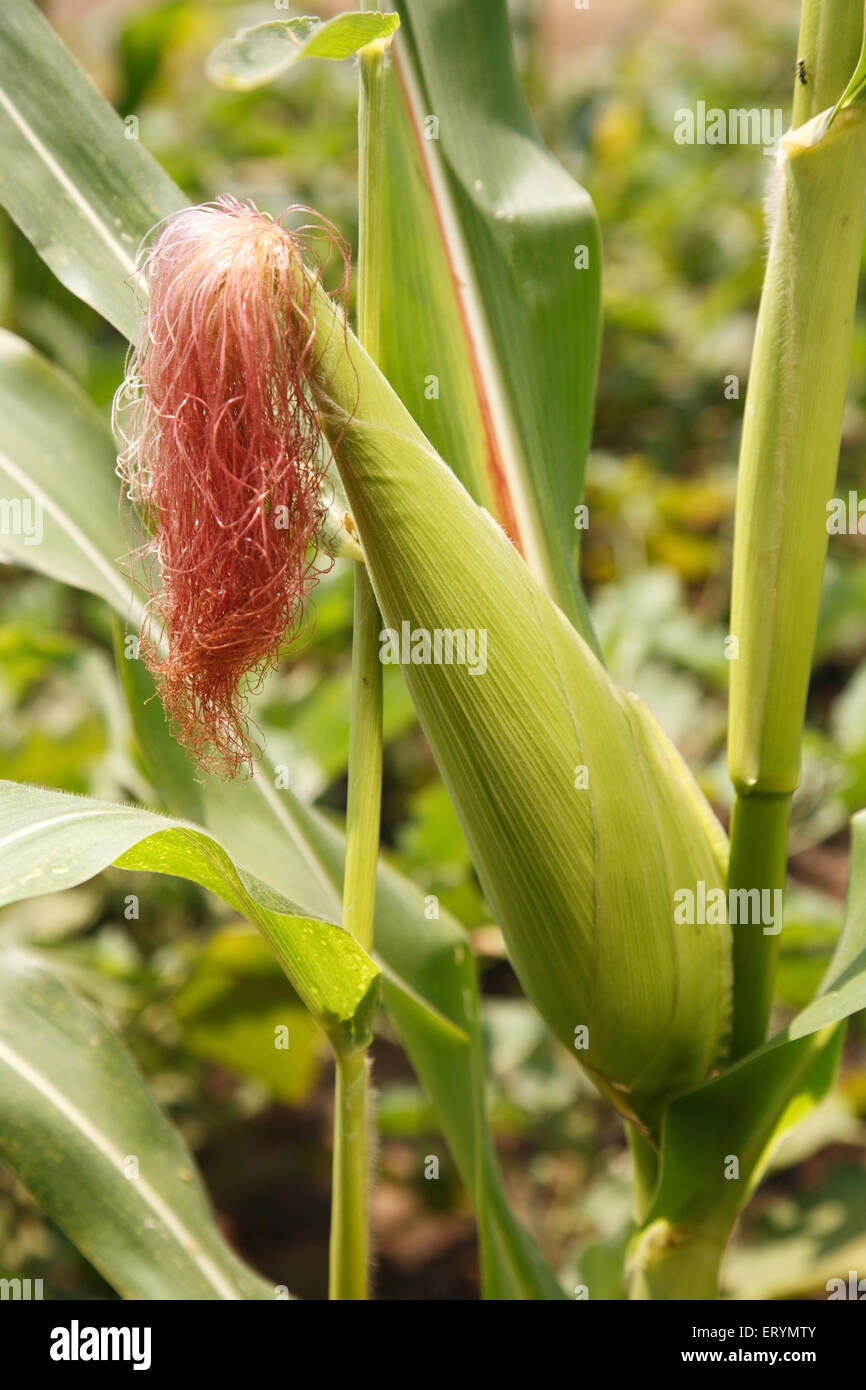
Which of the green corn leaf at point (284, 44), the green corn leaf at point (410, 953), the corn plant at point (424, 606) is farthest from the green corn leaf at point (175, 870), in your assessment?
the green corn leaf at point (284, 44)

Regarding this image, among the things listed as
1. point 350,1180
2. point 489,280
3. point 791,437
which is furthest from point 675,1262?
point 489,280

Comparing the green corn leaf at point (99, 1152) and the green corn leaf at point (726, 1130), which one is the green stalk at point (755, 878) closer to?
the green corn leaf at point (726, 1130)

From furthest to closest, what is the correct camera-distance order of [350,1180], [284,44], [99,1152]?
[99,1152], [350,1180], [284,44]

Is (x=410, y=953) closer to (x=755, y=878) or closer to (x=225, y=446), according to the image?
(x=755, y=878)
